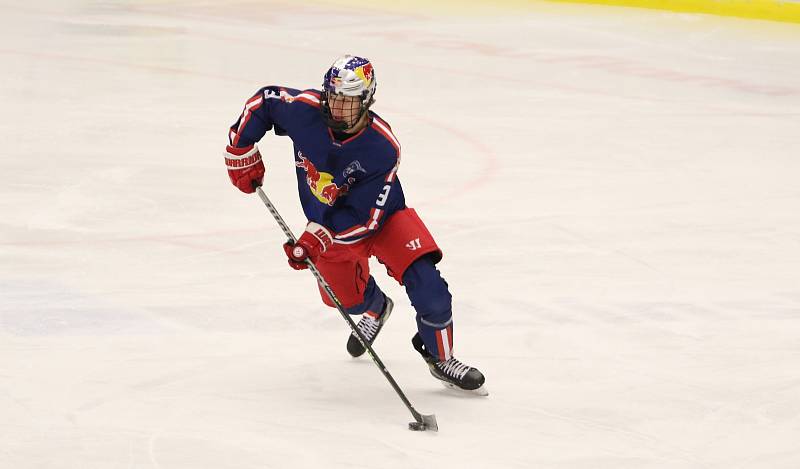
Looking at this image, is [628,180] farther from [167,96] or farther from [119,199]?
[167,96]

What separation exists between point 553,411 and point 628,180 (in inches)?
115

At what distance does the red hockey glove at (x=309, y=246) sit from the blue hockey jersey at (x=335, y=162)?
62mm

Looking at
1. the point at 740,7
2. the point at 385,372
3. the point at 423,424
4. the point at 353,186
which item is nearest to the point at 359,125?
the point at 353,186

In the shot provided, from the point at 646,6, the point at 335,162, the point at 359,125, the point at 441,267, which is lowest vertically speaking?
the point at 646,6

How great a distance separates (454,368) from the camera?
3.67 m

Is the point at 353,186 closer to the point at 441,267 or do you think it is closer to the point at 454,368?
the point at 454,368

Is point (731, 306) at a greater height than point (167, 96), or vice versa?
point (731, 306)

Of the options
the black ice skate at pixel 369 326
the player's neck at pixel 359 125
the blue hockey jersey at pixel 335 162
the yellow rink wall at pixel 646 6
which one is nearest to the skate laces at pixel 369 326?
the black ice skate at pixel 369 326

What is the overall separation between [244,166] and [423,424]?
0.94m

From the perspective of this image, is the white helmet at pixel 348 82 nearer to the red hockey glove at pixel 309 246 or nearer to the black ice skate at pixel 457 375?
the red hockey glove at pixel 309 246

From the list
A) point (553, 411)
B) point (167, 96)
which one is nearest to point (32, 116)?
point (167, 96)

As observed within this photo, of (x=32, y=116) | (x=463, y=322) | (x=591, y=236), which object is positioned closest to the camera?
(x=463, y=322)

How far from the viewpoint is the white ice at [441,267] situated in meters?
3.39

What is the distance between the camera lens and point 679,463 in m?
3.26
